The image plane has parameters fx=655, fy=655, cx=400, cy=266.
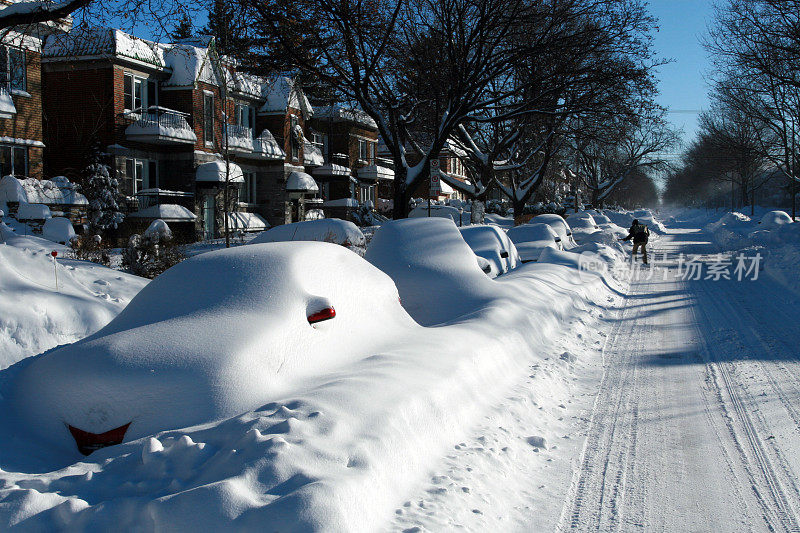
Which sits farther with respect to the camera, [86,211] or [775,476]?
[86,211]

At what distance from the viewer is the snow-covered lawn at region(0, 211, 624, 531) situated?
3336mm

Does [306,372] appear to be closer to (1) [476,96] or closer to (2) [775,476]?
(2) [775,476]

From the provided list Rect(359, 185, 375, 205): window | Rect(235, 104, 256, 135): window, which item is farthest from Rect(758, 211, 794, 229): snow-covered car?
Rect(235, 104, 256, 135): window

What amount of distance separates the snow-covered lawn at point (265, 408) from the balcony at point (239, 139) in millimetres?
23735

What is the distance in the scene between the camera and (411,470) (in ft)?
13.9

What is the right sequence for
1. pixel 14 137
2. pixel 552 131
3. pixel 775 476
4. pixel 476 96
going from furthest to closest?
pixel 552 131 < pixel 14 137 < pixel 476 96 < pixel 775 476

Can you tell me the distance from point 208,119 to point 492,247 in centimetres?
2051

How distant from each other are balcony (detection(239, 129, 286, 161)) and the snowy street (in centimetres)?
2506

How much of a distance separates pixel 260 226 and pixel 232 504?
98.1ft

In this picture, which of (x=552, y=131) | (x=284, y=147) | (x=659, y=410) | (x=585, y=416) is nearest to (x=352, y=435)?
(x=585, y=416)

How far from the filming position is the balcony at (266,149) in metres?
32.3

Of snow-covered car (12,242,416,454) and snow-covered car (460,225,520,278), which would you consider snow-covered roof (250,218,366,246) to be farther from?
snow-covered car (12,242,416,454)

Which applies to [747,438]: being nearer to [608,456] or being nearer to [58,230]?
[608,456]

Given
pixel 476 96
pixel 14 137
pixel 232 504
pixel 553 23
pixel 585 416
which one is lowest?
pixel 585 416
